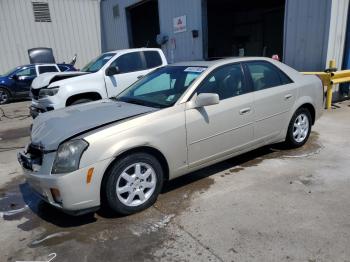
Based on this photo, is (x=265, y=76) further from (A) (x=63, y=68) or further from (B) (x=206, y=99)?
(A) (x=63, y=68)

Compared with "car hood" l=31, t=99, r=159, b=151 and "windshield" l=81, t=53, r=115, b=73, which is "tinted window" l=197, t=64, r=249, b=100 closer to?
"car hood" l=31, t=99, r=159, b=151

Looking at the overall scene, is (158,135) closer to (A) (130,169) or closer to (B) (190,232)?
(A) (130,169)

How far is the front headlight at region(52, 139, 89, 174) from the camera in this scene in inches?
119

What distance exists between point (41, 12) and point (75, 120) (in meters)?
17.6

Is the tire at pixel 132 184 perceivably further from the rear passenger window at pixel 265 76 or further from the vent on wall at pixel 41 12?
the vent on wall at pixel 41 12

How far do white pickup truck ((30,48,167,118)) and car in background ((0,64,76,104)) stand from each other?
6319 millimetres

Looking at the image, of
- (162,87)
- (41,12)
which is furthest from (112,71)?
(41,12)

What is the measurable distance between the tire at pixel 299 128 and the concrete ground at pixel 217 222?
403 millimetres

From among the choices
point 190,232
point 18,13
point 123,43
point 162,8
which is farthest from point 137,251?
point 18,13

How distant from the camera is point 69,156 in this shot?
3047mm

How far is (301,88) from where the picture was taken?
4969 mm

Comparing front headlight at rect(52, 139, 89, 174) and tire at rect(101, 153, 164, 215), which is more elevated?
front headlight at rect(52, 139, 89, 174)

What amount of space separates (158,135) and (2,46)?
17615 millimetres

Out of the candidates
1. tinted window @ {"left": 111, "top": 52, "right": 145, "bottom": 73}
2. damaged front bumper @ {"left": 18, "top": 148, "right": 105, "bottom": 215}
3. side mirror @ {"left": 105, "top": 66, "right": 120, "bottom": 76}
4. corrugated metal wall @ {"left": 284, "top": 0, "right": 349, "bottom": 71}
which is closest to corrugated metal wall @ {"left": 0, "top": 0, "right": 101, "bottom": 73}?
tinted window @ {"left": 111, "top": 52, "right": 145, "bottom": 73}
